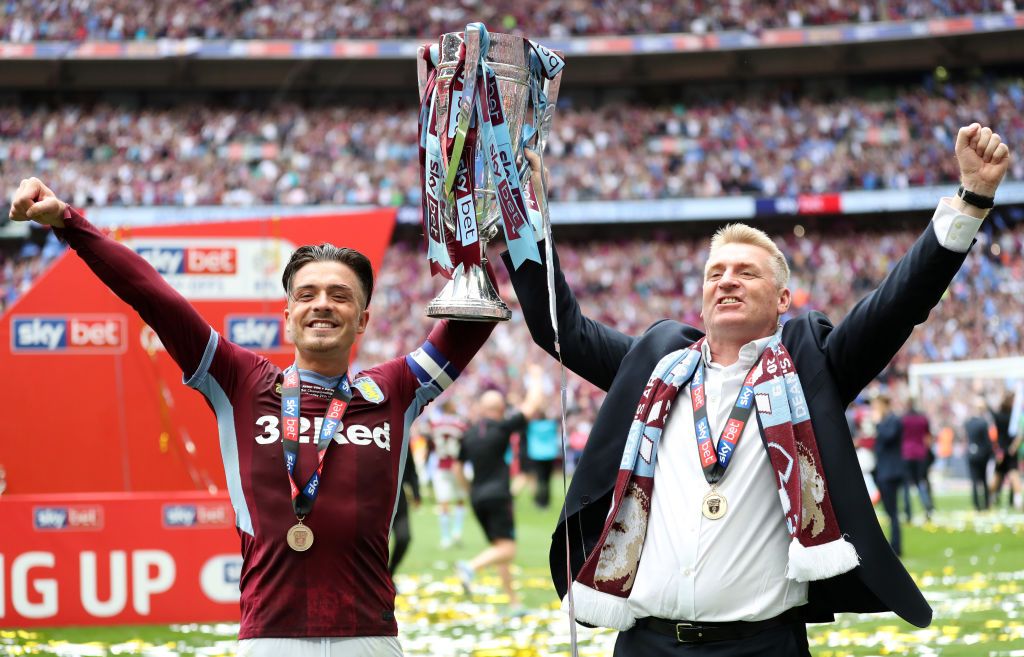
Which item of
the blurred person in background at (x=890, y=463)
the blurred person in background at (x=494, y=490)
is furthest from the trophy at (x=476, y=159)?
the blurred person in background at (x=890, y=463)

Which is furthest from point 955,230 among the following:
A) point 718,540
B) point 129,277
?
point 129,277

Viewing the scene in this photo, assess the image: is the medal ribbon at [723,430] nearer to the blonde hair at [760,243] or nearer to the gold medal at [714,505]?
the gold medal at [714,505]

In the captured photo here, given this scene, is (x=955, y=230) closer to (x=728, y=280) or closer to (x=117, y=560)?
(x=728, y=280)

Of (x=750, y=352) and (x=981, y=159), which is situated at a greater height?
(x=981, y=159)

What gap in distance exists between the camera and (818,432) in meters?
3.15

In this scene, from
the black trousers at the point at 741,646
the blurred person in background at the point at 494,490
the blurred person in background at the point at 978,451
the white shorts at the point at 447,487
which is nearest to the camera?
the black trousers at the point at 741,646

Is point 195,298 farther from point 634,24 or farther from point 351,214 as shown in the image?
point 634,24

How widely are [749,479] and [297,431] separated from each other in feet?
3.99

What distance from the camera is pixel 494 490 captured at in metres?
9.95

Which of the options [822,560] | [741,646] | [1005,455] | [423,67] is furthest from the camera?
[1005,455]

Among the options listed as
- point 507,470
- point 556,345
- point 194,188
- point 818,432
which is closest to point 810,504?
point 818,432

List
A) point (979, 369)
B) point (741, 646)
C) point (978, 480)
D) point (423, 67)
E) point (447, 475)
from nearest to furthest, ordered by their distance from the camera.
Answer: point (741, 646), point (423, 67), point (447, 475), point (978, 480), point (979, 369)

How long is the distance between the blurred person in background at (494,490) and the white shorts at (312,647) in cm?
613

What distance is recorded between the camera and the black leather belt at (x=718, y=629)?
3.09 meters
